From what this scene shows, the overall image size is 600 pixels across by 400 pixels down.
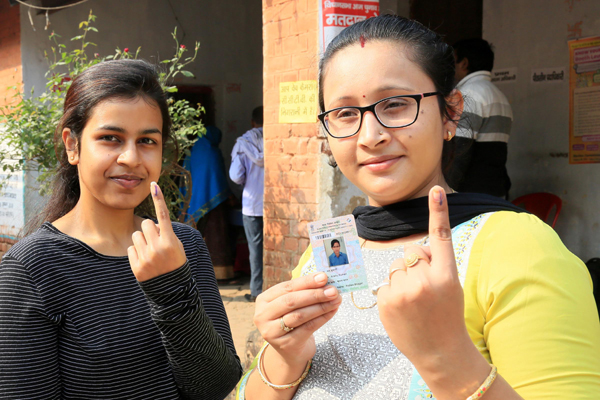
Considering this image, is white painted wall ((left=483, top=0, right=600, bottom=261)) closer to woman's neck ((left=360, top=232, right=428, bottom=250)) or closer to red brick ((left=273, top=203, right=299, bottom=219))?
red brick ((left=273, top=203, right=299, bottom=219))

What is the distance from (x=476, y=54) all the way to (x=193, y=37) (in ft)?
16.8

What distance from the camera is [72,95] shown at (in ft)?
6.08

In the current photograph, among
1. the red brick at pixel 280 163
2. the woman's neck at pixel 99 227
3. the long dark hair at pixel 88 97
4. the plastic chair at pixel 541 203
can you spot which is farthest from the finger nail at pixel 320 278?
the plastic chair at pixel 541 203

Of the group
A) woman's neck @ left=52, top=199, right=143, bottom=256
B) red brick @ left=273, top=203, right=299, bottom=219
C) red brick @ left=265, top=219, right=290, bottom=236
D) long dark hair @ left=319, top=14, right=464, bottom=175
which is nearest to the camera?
long dark hair @ left=319, top=14, right=464, bottom=175

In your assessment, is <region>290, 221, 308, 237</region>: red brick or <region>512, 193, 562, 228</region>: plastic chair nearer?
<region>290, 221, 308, 237</region>: red brick

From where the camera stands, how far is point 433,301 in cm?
91

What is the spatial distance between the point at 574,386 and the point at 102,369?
1.27 metres

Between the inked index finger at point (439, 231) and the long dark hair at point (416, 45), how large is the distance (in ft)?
1.63

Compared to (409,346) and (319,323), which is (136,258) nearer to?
(319,323)

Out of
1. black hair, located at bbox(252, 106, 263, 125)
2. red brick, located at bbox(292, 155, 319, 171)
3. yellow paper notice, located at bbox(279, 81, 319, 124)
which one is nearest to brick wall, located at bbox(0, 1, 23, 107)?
black hair, located at bbox(252, 106, 263, 125)

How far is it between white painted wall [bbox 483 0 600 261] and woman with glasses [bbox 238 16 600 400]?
3.39 meters

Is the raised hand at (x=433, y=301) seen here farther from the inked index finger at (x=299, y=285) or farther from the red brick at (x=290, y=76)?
the red brick at (x=290, y=76)

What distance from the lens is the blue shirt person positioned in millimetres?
1235

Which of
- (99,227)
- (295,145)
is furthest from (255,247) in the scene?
(99,227)
